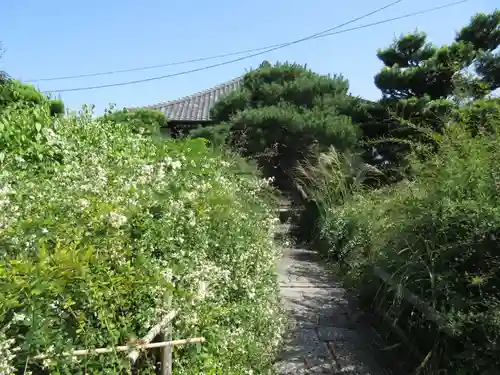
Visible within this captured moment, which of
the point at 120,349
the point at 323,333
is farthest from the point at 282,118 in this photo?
the point at 120,349

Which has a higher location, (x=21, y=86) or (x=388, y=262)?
(x=21, y=86)

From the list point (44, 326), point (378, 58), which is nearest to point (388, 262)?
point (44, 326)

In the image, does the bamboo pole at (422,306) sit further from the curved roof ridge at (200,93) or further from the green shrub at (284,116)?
the curved roof ridge at (200,93)

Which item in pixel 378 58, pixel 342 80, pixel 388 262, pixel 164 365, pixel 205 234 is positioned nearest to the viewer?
pixel 164 365

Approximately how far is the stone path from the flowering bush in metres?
0.30

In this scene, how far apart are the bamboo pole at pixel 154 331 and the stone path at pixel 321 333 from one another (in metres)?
1.62

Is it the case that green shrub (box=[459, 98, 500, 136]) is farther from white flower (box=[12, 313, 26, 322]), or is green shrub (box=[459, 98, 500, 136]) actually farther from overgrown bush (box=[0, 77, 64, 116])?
overgrown bush (box=[0, 77, 64, 116])

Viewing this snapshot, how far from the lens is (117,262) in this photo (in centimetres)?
166

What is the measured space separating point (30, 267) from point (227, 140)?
842 cm

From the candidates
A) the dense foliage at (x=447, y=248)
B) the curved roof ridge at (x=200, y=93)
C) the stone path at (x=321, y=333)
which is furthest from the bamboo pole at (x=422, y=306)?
the curved roof ridge at (x=200, y=93)

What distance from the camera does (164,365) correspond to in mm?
1647

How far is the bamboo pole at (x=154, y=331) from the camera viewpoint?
1.47m

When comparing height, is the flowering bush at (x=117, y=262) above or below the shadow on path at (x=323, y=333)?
above

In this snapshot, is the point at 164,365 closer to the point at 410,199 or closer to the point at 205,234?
the point at 205,234
